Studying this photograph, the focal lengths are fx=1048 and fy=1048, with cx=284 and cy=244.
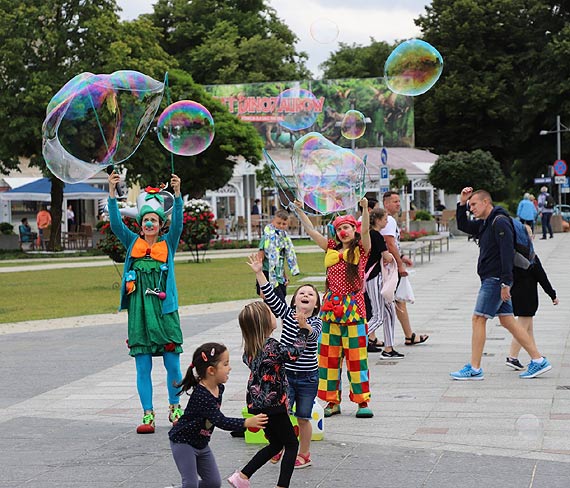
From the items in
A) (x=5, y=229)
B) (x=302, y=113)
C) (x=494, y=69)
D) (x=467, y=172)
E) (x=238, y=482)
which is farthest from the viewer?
(x=494, y=69)

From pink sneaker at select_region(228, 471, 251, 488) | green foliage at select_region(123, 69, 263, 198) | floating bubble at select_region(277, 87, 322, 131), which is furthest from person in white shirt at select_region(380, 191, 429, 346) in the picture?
green foliage at select_region(123, 69, 263, 198)

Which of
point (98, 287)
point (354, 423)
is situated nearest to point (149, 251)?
point (354, 423)

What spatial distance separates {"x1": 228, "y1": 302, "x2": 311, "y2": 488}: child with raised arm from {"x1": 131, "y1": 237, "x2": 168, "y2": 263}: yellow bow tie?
210cm

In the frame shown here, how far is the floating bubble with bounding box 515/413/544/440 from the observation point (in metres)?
7.42

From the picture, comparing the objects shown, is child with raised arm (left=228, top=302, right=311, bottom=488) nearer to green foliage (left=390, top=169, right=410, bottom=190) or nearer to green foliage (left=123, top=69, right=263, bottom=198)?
green foliage (left=123, top=69, right=263, bottom=198)

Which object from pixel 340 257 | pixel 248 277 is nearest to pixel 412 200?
pixel 248 277

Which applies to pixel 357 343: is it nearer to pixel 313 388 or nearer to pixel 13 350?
pixel 313 388

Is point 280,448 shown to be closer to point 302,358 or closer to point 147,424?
point 302,358

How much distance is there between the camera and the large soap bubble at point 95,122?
10.5 meters

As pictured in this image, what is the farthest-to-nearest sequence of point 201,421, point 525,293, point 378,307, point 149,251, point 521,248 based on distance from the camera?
point 378,307 → point 525,293 → point 521,248 → point 149,251 → point 201,421

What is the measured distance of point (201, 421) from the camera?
5809mm

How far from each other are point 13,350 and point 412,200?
4708 centimetres

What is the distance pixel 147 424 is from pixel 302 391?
62.0 inches

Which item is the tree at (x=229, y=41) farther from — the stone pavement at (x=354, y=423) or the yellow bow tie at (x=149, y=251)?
the yellow bow tie at (x=149, y=251)
